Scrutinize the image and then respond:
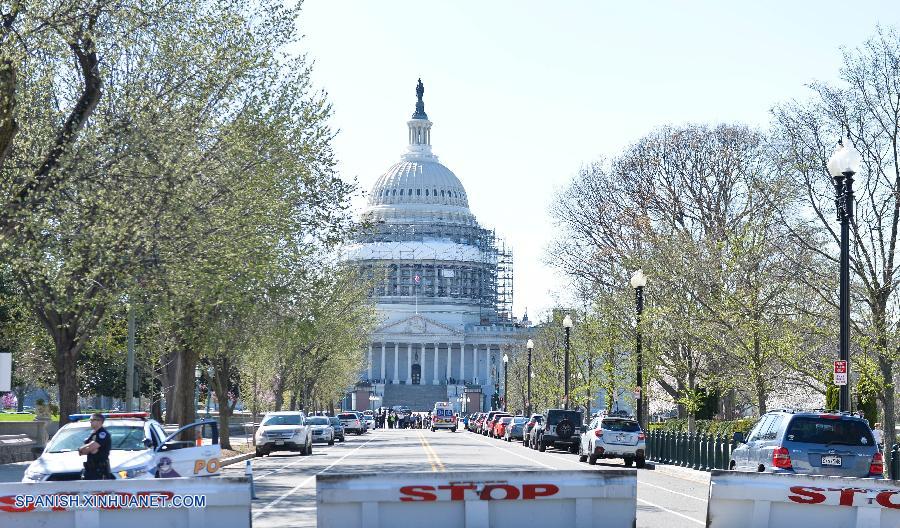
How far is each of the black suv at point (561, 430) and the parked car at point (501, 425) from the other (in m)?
22.5

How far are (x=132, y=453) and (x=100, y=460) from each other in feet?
6.22

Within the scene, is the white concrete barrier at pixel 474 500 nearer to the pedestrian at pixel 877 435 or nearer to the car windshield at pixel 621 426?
the pedestrian at pixel 877 435

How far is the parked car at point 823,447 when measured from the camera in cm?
2392

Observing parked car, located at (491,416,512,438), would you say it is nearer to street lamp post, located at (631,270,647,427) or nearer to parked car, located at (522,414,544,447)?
parked car, located at (522,414,544,447)

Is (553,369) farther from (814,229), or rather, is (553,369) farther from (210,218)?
(210,218)

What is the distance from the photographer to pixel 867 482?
541 inches

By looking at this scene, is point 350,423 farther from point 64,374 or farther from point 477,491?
point 477,491

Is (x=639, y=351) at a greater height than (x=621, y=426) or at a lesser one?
greater

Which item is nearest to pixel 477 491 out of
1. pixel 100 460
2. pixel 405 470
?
pixel 100 460

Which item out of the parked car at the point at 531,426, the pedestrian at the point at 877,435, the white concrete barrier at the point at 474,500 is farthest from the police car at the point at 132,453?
the parked car at the point at 531,426

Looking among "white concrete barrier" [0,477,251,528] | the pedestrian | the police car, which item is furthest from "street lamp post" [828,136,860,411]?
"white concrete barrier" [0,477,251,528]

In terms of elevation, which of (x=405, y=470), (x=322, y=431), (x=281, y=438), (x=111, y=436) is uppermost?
(x=111, y=436)

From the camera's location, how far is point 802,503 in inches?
540

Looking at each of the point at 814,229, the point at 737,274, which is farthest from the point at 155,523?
the point at 737,274
